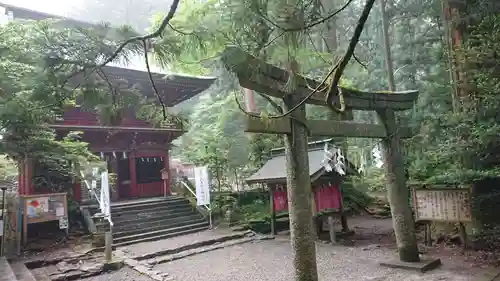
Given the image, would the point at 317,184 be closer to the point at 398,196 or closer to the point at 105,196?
the point at 398,196

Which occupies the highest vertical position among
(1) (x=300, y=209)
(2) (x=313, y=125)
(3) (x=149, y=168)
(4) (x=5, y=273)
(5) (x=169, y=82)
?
(5) (x=169, y=82)

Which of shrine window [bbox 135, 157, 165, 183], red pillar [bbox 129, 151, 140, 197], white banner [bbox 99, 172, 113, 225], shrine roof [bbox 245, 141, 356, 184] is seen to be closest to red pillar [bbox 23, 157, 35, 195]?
white banner [bbox 99, 172, 113, 225]

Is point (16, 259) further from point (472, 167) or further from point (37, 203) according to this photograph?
point (472, 167)

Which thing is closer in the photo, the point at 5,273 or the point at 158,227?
the point at 5,273

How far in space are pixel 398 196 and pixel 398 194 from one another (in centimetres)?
4

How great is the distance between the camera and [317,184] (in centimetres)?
902

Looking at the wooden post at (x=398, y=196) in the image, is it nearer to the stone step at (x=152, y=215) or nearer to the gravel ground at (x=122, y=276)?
the gravel ground at (x=122, y=276)

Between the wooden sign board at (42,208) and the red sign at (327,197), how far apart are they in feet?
22.1

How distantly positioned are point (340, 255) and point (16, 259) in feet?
23.5

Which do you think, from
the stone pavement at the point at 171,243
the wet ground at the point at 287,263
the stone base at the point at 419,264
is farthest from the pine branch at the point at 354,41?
the stone pavement at the point at 171,243

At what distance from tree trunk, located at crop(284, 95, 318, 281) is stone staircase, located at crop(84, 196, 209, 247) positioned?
21.5 feet

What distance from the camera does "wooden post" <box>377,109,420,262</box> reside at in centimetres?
605

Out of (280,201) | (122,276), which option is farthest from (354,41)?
(280,201)

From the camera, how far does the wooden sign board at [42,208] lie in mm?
8773
